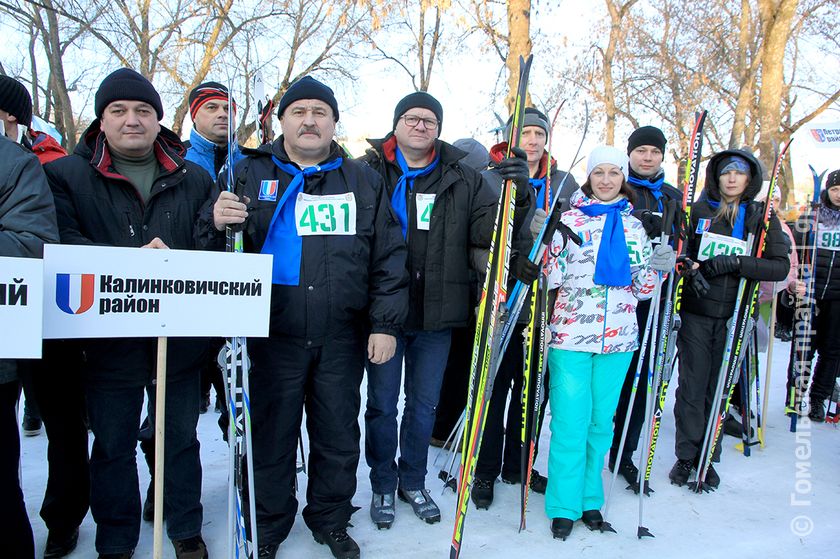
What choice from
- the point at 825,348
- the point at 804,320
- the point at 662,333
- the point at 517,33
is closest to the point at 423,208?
the point at 662,333

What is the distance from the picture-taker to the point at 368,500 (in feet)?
10.5

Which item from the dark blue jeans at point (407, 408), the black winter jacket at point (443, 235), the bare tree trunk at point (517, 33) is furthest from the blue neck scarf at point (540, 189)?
the bare tree trunk at point (517, 33)

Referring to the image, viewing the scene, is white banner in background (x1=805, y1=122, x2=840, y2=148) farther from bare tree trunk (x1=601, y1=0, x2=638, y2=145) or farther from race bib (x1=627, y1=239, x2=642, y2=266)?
bare tree trunk (x1=601, y1=0, x2=638, y2=145)

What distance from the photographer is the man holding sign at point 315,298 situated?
244 centimetres

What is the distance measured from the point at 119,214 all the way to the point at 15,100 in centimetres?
102

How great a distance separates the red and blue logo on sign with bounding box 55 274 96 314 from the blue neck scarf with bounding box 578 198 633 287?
7.28 feet

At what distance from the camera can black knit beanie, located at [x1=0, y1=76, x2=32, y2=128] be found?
106 inches

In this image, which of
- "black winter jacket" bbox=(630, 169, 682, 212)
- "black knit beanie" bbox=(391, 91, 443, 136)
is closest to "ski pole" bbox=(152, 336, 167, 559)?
"black knit beanie" bbox=(391, 91, 443, 136)

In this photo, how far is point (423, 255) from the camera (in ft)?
9.48

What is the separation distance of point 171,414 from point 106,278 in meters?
0.81

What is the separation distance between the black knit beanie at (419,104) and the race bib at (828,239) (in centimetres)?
380

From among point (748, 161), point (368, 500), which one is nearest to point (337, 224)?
Result: point (368, 500)

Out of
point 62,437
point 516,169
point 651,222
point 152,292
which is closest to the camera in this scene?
point 152,292

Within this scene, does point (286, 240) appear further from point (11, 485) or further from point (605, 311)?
point (605, 311)
